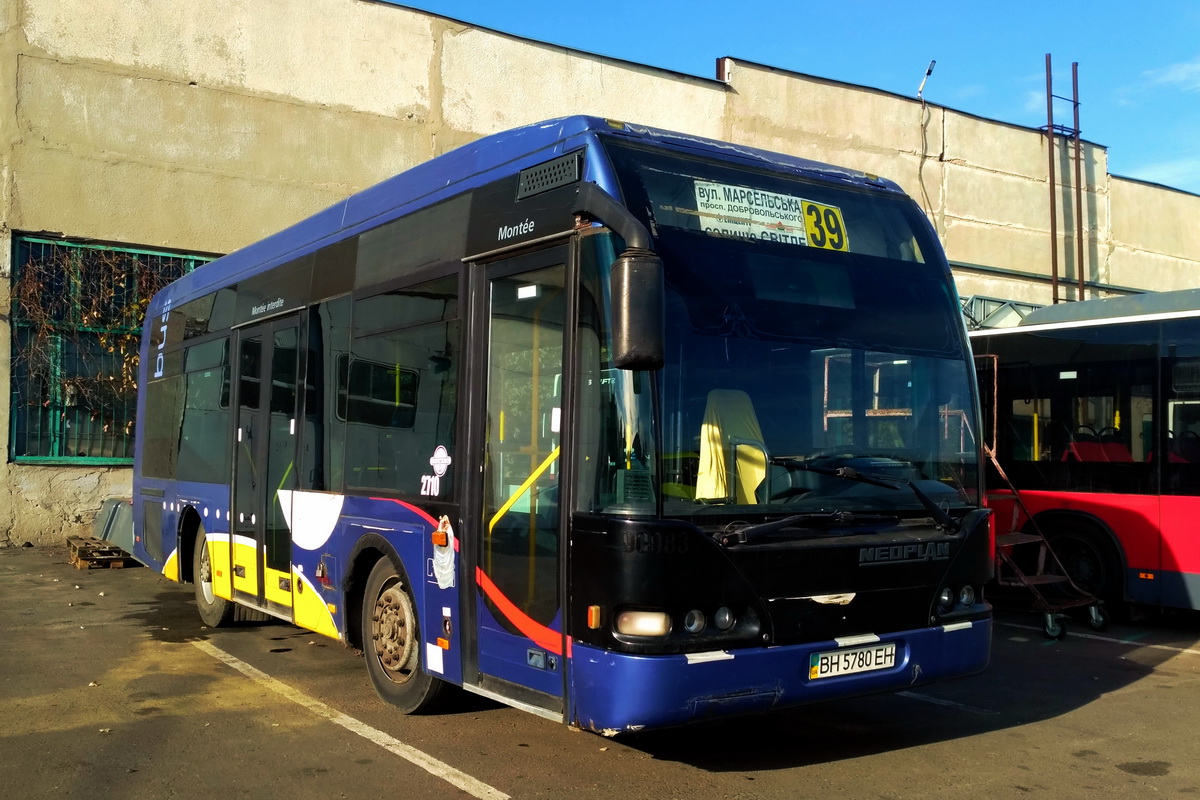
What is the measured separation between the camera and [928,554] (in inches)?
225

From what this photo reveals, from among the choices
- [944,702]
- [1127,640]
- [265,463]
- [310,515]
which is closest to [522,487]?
[310,515]

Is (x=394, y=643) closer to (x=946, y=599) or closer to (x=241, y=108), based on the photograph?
(x=946, y=599)

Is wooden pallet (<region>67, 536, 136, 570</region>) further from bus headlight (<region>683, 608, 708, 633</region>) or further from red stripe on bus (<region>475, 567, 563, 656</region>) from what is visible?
bus headlight (<region>683, 608, 708, 633</region>)

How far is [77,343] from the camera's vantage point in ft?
57.6

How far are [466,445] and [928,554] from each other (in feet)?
8.19

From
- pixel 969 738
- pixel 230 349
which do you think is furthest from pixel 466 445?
pixel 230 349

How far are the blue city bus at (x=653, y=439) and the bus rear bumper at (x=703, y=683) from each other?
12 millimetres

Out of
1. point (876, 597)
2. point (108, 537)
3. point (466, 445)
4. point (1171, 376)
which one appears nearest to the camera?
point (876, 597)

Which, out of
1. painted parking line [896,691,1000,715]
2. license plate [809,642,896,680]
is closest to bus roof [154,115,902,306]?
license plate [809,642,896,680]

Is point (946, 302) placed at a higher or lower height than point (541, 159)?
lower

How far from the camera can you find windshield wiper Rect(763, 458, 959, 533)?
5410 mm

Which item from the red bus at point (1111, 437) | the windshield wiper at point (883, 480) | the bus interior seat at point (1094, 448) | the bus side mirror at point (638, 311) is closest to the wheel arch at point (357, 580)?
the windshield wiper at point (883, 480)

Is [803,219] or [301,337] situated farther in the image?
[301,337]

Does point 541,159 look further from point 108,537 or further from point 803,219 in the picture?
point 108,537
